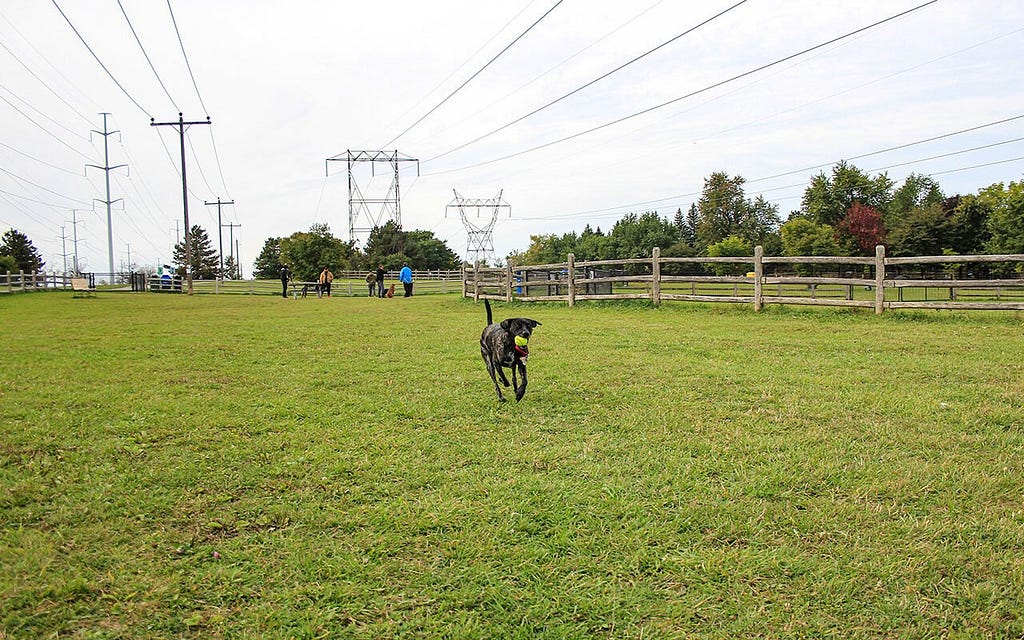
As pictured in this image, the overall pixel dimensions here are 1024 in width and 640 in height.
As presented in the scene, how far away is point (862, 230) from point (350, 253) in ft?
144

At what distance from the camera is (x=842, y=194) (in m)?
65.4

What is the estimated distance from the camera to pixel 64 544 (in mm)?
3189

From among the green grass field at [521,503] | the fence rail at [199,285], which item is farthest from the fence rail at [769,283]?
the fence rail at [199,285]

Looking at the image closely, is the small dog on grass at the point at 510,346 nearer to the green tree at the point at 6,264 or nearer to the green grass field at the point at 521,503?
the green grass field at the point at 521,503

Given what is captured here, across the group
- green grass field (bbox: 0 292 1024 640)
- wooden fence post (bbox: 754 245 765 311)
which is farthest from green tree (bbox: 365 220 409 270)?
green grass field (bbox: 0 292 1024 640)

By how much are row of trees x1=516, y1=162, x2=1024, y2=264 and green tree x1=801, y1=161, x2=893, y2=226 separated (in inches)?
3.6

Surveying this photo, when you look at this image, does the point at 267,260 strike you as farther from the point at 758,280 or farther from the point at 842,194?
the point at 758,280

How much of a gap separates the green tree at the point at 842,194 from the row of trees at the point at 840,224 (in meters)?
0.09

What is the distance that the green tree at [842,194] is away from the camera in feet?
211

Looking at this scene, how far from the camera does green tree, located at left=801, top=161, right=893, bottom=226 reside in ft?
211

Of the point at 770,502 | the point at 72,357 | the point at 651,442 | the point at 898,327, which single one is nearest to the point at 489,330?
the point at 651,442

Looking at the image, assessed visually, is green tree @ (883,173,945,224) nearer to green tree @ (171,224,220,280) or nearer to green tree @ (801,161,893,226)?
green tree @ (801,161,893,226)

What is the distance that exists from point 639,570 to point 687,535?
439mm

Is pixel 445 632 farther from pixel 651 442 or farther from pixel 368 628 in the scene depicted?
pixel 651 442
